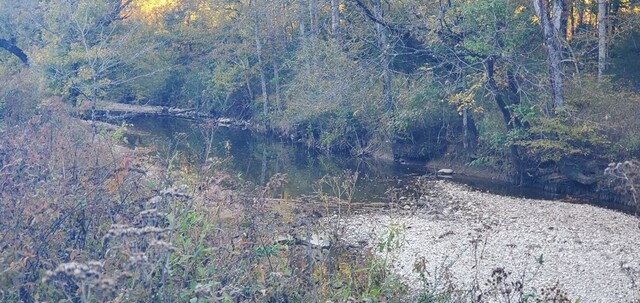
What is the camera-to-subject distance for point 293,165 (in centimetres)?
2247

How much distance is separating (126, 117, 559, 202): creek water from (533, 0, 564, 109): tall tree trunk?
2.97 meters

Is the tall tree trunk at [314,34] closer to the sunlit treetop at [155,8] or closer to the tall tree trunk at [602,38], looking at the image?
the tall tree trunk at [602,38]

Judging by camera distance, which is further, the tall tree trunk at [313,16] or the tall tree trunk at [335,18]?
the tall tree trunk at [313,16]

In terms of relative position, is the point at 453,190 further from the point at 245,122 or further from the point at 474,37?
the point at 245,122

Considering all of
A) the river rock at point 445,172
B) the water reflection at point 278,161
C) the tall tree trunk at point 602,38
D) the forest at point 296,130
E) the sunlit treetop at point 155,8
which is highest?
the sunlit treetop at point 155,8

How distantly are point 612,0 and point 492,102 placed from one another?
5.76 meters

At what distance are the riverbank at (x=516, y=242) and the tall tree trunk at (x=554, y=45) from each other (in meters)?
3.88

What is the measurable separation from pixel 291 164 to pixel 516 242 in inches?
490

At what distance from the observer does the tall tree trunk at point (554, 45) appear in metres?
17.9

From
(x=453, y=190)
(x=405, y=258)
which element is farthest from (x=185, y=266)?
(x=453, y=190)

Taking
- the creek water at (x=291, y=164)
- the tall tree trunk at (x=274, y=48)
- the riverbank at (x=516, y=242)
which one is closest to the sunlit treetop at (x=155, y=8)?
the tall tree trunk at (x=274, y=48)

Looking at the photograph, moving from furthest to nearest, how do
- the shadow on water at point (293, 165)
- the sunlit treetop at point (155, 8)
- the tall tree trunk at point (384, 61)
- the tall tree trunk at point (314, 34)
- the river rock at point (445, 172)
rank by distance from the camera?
1. the sunlit treetop at point (155, 8)
2. the tall tree trunk at point (314, 34)
3. the tall tree trunk at point (384, 61)
4. the river rock at point (445, 172)
5. the shadow on water at point (293, 165)

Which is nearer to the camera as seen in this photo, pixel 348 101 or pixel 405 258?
pixel 405 258

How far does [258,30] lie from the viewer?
34656mm
